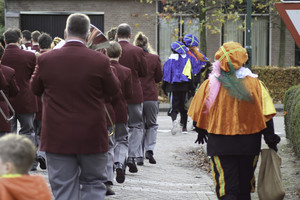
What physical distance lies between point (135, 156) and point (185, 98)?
4094 millimetres

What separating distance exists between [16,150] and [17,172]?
14cm

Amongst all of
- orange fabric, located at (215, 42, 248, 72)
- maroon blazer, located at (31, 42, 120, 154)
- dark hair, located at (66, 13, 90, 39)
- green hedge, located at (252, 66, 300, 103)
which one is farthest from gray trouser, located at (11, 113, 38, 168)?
green hedge, located at (252, 66, 300, 103)

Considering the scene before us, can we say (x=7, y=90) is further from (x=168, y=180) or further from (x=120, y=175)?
(x=168, y=180)

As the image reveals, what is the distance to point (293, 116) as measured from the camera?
902 cm

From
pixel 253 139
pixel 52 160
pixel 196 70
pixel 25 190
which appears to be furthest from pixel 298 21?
pixel 196 70

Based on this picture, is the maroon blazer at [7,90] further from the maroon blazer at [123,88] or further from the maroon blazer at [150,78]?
the maroon blazer at [150,78]

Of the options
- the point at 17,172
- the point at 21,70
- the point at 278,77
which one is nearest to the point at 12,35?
the point at 21,70

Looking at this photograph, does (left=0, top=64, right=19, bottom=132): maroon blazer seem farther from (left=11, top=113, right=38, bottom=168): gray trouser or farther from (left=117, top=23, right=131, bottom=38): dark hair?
(left=117, top=23, right=131, bottom=38): dark hair

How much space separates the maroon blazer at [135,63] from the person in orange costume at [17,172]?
5.67 m

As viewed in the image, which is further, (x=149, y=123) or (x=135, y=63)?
(x=149, y=123)

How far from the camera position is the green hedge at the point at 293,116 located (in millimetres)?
8469

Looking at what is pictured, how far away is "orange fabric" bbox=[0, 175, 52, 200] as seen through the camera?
3.31 metres

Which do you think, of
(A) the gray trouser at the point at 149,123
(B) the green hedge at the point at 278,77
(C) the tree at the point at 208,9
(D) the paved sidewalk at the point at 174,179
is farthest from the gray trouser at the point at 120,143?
(B) the green hedge at the point at 278,77

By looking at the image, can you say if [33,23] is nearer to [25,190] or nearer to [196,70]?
[196,70]
